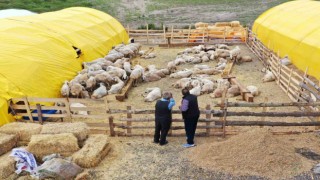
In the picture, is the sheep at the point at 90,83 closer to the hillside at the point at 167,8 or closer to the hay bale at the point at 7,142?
the hay bale at the point at 7,142

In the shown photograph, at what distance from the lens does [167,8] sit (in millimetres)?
45312

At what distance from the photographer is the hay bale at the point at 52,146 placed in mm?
8562

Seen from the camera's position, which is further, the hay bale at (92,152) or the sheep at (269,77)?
the sheep at (269,77)

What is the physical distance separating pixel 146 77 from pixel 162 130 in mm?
7478

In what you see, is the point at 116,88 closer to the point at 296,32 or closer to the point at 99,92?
the point at 99,92

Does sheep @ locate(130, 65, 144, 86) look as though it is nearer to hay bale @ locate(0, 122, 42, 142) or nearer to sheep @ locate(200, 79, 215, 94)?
sheep @ locate(200, 79, 215, 94)

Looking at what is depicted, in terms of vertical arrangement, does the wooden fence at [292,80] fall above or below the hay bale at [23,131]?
above

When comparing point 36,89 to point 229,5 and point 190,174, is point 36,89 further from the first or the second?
point 229,5

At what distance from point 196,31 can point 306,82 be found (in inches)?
619

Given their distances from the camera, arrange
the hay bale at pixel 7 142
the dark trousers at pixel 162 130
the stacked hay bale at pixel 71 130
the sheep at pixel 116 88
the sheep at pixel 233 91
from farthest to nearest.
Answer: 1. the sheep at pixel 116 88
2. the sheep at pixel 233 91
3. the dark trousers at pixel 162 130
4. the stacked hay bale at pixel 71 130
5. the hay bale at pixel 7 142

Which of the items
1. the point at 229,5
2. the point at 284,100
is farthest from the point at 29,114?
the point at 229,5

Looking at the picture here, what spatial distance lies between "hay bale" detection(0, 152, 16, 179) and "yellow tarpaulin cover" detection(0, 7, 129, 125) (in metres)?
2.56

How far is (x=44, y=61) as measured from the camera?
1380cm

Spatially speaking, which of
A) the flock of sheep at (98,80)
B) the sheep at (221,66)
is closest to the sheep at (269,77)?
the sheep at (221,66)
